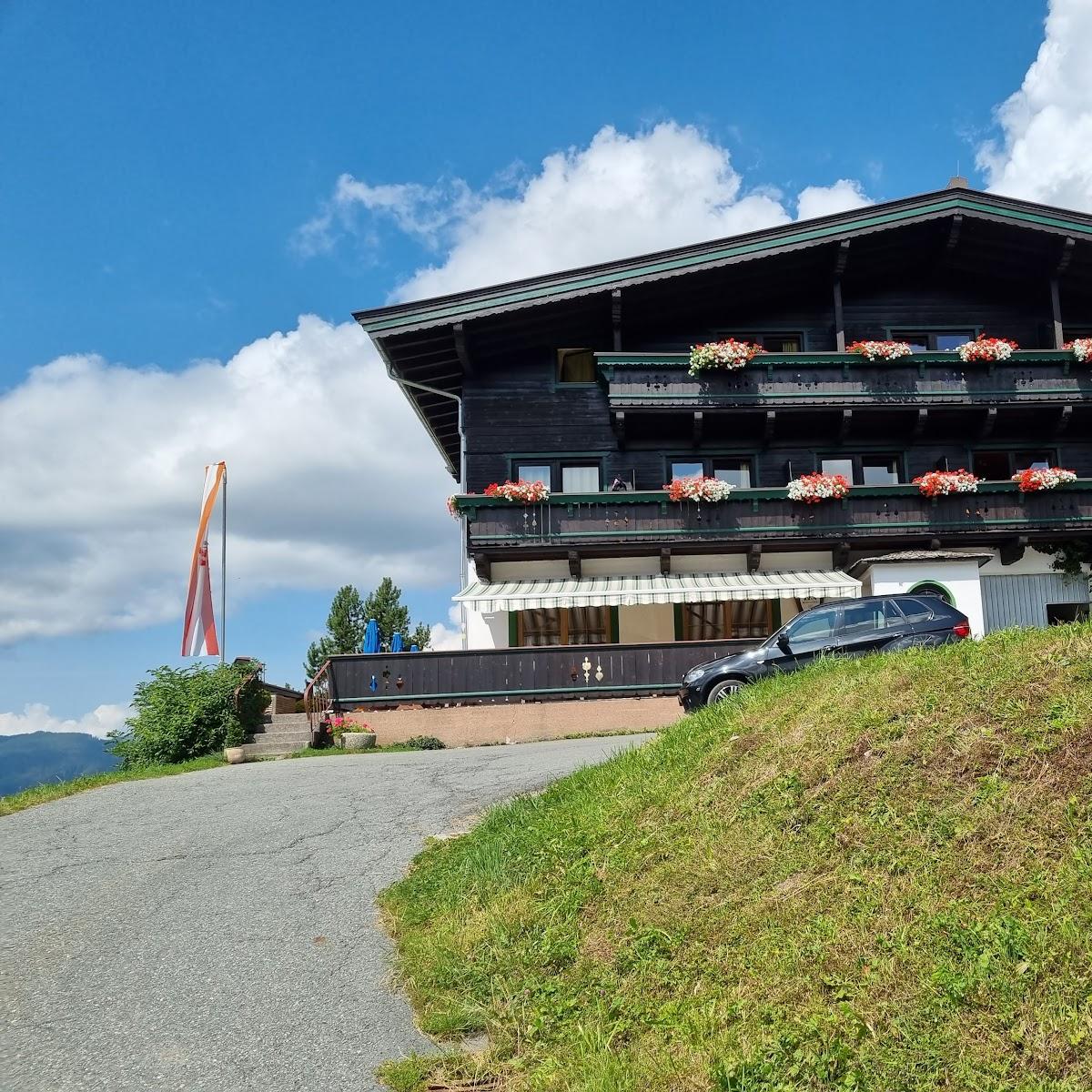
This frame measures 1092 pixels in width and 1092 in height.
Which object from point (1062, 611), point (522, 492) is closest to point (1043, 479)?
point (1062, 611)

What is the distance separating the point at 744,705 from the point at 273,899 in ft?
14.3

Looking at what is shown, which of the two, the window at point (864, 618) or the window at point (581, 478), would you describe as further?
the window at point (581, 478)

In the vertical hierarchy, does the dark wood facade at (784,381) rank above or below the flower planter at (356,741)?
above

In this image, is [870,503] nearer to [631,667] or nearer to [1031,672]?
[631,667]

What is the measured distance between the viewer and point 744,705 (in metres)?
9.45

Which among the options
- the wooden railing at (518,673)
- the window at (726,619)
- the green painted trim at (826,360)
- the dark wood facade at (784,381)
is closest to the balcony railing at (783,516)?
the dark wood facade at (784,381)

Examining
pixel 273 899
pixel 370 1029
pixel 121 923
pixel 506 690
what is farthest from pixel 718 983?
pixel 506 690

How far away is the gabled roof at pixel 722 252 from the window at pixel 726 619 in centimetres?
857

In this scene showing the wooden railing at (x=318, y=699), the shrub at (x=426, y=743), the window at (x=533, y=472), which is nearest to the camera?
the shrub at (x=426, y=743)

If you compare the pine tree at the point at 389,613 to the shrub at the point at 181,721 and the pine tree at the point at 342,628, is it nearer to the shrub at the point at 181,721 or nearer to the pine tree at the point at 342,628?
the pine tree at the point at 342,628

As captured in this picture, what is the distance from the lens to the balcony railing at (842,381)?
86.0ft

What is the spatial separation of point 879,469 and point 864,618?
1415 cm

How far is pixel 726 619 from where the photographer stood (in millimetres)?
26516

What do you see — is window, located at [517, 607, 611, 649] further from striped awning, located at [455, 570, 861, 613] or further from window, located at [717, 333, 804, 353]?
window, located at [717, 333, 804, 353]
